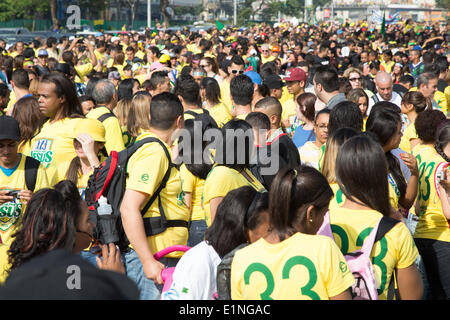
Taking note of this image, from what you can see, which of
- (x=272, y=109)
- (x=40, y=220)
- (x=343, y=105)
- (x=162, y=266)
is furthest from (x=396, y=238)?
(x=272, y=109)

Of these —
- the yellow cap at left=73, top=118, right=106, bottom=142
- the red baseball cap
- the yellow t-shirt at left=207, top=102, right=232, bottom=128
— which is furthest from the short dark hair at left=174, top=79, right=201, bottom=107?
Result: the yellow cap at left=73, top=118, right=106, bottom=142

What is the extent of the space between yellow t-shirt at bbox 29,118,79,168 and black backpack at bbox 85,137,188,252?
50.4 inches

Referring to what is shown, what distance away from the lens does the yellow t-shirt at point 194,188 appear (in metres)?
4.92

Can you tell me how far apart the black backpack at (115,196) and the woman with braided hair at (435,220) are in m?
1.99

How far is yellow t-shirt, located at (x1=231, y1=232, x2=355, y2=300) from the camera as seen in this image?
2.53 m

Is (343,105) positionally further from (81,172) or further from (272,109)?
(81,172)

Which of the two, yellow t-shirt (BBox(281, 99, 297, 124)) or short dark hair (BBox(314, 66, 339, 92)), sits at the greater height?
short dark hair (BBox(314, 66, 339, 92))

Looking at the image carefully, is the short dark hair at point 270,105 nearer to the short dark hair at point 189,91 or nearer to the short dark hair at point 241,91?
the short dark hair at point 241,91

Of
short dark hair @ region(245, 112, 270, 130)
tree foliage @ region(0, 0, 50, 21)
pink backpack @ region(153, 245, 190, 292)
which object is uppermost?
tree foliage @ region(0, 0, 50, 21)

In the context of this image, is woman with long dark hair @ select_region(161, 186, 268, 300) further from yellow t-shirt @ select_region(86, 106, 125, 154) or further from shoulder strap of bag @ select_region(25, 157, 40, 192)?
yellow t-shirt @ select_region(86, 106, 125, 154)

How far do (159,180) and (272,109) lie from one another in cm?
295

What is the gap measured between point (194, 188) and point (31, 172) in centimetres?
142

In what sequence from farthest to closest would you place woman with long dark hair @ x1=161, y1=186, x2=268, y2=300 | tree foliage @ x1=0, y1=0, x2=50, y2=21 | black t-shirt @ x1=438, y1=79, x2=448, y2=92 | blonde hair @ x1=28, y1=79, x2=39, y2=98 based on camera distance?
tree foliage @ x1=0, y1=0, x2=50, y2=21, black t-shirt @ x1=438, y1=79, x2=448, y2=92, blonde hair @ x1=28, y1=79, x2=39, y2=98, woman with long dark hair @ x1=161, y1=186, x2=268, y2=300

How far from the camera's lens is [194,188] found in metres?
4.95
